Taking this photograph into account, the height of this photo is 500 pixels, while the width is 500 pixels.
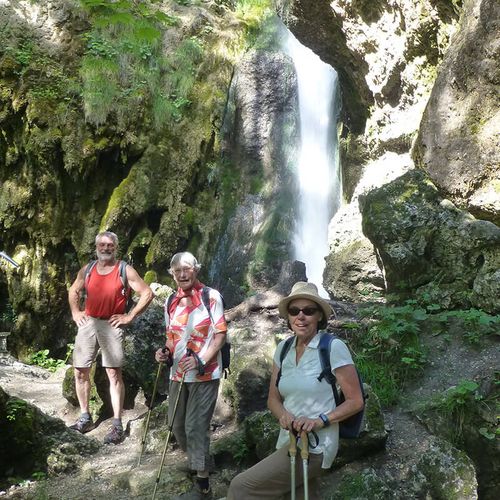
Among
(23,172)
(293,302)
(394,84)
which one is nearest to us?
(293,302)

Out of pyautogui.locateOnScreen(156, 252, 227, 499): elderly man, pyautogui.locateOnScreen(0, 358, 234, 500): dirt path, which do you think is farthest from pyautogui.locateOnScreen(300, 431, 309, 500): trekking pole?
pyautogui.locateOnScreen(0, 358, 234, 500): dirt path

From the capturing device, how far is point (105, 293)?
228 inches

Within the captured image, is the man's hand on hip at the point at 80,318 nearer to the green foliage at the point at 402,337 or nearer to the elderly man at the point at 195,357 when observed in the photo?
the elderly man at the point at 195,357

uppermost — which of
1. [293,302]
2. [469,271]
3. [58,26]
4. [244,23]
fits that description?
[244,23]

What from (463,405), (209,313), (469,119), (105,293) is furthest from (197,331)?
(469,119)

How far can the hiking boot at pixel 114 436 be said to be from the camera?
598cm

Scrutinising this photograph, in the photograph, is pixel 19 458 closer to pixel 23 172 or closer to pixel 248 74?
pixel 23 172

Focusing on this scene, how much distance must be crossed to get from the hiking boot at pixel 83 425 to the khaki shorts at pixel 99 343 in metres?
0.63

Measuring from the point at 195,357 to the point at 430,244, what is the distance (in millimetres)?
4174

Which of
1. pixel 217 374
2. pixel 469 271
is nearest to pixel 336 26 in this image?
pixel 469 271

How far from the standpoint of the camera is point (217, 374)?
4.61 metres

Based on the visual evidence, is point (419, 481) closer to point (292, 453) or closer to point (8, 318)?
point (292, 453)

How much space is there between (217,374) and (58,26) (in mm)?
11300

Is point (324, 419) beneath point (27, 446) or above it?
above
